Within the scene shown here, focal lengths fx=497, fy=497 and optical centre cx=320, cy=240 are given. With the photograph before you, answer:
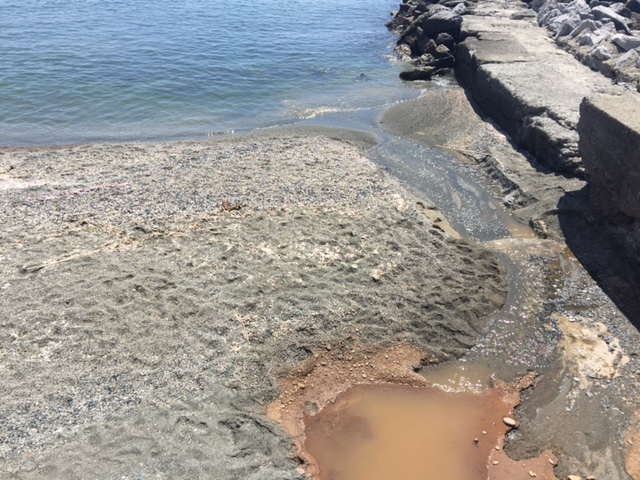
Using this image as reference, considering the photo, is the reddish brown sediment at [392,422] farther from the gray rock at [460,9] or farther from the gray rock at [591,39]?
the gray rock at [460,9]

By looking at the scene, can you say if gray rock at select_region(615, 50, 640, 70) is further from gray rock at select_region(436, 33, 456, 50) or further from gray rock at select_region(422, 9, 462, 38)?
gray rock at select_region(422, 9, 462, 38)

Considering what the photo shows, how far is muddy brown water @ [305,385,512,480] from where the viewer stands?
20.0ft

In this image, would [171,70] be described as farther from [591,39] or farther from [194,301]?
[591,39]

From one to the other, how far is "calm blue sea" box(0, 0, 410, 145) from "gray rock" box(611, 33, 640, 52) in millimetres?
7235

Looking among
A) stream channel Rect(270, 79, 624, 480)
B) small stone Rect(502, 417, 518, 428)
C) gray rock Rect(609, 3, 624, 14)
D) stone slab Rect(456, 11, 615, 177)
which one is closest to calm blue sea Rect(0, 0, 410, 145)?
stone slab Rect(456, 11, 615, 177)

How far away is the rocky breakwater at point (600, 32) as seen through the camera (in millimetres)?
15039

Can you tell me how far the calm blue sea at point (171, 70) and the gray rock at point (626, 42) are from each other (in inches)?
285

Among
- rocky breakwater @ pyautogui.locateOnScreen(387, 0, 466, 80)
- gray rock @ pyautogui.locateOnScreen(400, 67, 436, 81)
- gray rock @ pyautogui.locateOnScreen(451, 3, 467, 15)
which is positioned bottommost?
gray rock @ pyautogui.locateOnScreen(400, 67, 436, 81)

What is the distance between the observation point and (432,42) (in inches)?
893

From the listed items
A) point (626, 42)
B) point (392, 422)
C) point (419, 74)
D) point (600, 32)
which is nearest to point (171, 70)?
point (419, 74)

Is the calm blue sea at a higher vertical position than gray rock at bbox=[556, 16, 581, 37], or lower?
lower

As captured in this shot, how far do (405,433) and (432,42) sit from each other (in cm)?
2026

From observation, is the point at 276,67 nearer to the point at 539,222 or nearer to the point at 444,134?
the point at 444,134

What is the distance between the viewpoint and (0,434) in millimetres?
5926
